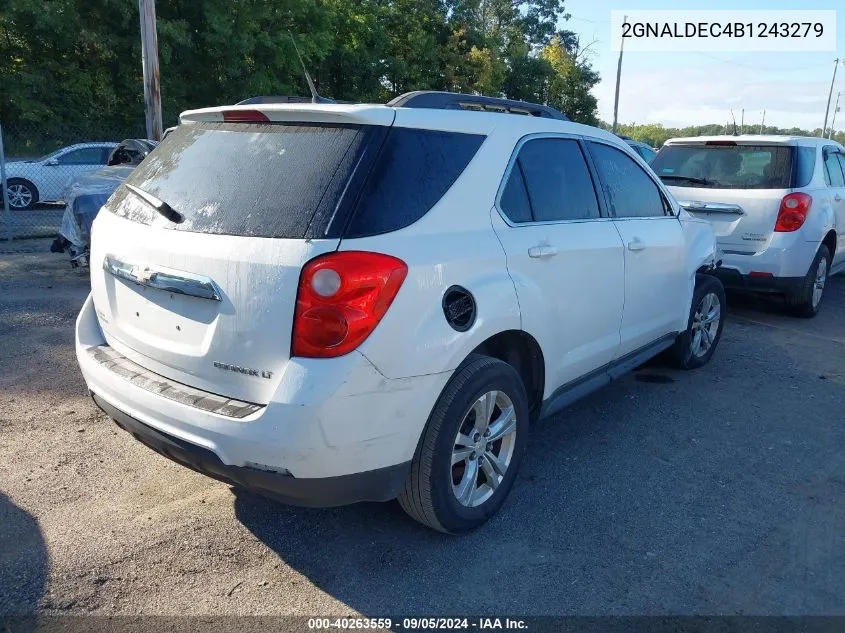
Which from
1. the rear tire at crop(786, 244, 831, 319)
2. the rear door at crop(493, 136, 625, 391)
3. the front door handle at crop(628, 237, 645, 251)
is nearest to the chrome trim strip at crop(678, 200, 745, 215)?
the rear tire at crop(786, 244, 831, 319)

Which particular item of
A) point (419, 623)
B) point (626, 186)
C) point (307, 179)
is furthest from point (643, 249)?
point (419, 623)

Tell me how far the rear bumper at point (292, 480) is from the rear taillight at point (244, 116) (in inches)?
51.9

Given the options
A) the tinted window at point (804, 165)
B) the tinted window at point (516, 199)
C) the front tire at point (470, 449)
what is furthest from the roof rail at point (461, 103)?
the tinted window at point (804, 165)

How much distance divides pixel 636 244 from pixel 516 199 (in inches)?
47.0

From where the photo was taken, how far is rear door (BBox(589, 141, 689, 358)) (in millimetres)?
4160

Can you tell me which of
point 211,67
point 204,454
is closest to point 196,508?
point 204,454

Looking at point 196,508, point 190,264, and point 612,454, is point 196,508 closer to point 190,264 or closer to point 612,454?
point 190,264

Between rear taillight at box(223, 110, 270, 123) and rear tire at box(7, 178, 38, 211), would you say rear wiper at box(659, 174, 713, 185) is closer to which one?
rear taillight at box(223, 110, 270, 123)

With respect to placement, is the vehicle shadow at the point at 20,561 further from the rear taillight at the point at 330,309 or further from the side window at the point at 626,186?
the side window at the point at 626,186

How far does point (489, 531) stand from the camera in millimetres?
3240

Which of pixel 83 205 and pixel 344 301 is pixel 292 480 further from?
pixel 83 205

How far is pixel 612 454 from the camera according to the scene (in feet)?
13.3

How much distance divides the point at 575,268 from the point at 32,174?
1458 centimetres

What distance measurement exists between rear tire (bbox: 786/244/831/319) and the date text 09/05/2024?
559cm
